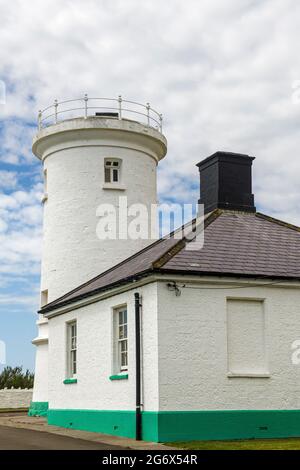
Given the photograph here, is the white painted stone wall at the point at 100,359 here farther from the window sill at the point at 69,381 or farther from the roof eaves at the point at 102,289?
the roof eaves at the point at 102,289

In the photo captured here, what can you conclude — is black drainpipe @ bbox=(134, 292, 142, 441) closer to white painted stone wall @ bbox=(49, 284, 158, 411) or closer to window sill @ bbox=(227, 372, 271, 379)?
white painted stone wall @ bbox=(49, 284, 158, 411)

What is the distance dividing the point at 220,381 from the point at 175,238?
192 inches

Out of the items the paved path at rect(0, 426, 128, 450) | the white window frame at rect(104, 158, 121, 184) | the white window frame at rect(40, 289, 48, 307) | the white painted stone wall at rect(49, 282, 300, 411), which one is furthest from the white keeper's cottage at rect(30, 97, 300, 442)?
the white window frame at rect(104, 158, 121, 184)

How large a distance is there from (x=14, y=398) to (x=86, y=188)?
14.2m

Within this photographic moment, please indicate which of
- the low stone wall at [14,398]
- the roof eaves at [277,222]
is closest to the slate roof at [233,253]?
the roof eaves at [277,222]

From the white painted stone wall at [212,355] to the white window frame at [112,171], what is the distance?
10.1 m

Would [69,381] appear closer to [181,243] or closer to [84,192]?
[181,243]

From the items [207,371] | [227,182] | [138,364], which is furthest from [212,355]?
[227,182]

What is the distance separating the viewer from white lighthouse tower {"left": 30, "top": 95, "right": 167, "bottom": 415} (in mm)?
25375

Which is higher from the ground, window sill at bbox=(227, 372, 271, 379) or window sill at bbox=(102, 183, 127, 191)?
window sill at bbox=(102, 183, 127, 191)

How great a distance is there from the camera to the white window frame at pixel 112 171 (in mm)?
26028

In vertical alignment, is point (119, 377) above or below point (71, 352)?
below

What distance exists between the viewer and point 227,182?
2172 centimetres

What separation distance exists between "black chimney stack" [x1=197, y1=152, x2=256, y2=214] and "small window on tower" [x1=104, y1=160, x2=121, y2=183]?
4.40 m
